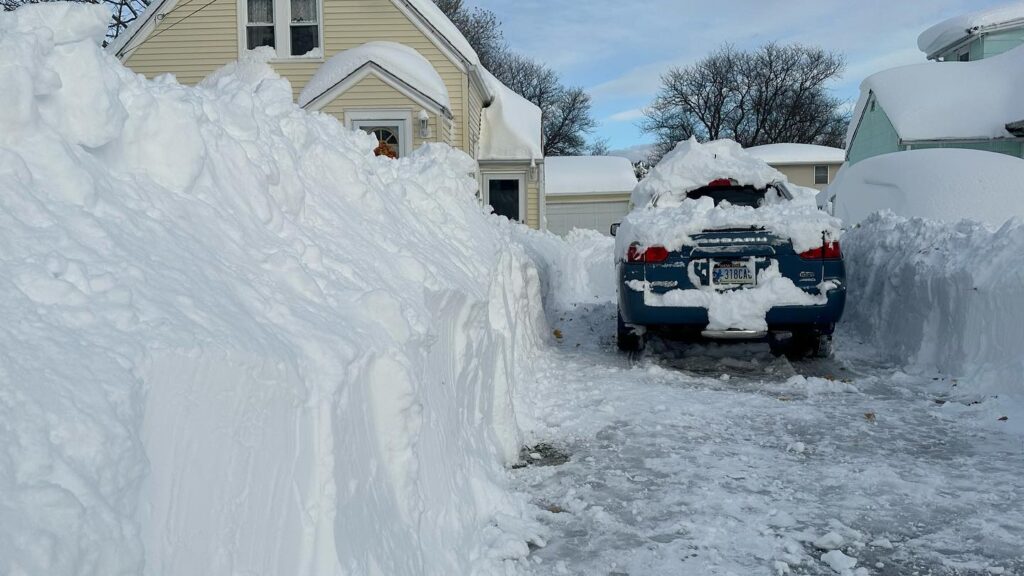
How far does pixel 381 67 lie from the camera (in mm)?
16688

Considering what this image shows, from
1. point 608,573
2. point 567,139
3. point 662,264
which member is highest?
point 567,139

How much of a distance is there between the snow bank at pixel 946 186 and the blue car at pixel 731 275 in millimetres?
6258

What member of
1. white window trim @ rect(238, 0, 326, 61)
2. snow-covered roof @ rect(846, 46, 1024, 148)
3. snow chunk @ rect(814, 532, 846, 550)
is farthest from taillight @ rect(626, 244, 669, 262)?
snow-covered roof @ rect(846, 46, 1024, 148)

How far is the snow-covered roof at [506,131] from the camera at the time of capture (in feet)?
68.5

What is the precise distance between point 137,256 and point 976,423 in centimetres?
515

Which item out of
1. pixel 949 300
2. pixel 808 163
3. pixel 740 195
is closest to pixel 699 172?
pixel 740 195

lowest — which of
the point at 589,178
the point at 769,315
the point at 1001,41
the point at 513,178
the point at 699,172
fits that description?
the point at 769,315

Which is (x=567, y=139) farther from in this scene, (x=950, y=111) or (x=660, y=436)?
(x=660, y=436)

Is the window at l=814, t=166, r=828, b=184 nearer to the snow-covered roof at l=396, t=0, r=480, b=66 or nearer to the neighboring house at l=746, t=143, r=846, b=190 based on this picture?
the neighboring house at l=746, t=143, r=846, b=190

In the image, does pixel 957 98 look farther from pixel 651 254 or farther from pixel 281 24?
pixel 651 254

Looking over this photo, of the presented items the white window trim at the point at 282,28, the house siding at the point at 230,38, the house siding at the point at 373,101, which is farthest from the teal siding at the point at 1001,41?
the white window trim at the point at 282,28

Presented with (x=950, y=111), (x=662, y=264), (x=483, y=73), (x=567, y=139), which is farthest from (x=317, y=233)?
(x=567, y=139)

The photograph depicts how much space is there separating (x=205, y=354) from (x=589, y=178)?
34298 mm

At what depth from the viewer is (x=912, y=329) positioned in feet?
26.5
